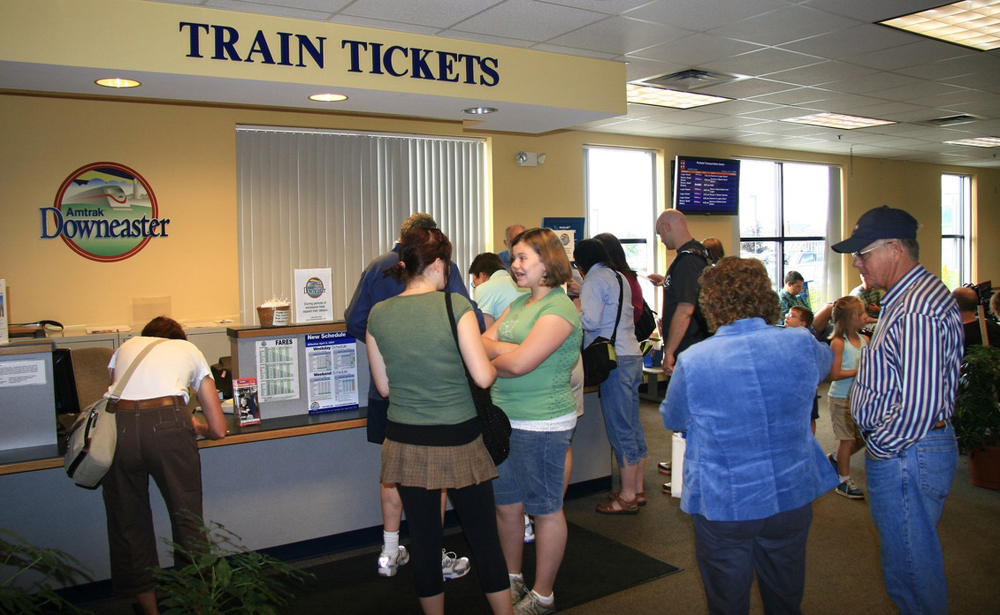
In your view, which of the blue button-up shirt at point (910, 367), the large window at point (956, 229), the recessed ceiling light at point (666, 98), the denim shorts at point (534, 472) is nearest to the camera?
the blue button-up shirt at point (910, 367)

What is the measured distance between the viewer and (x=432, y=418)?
265cm

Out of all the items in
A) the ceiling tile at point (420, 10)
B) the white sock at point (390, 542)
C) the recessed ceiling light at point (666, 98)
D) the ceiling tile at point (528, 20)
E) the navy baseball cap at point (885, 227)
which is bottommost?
the white sock at point (390, 542)

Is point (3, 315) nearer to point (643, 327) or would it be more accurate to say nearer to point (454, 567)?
point (454, 567)

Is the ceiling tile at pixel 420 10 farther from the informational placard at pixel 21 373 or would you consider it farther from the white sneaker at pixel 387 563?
the white sneaker at pixel 387 563

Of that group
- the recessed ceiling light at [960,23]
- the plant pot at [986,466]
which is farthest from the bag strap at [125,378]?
the plant pot at [986,466]

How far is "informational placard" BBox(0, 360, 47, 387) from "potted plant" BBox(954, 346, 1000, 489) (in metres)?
5.10

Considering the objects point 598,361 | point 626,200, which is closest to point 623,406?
point 598,361

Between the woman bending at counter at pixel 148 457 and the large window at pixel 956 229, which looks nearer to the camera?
the woman bending at counter at pixel 148 457

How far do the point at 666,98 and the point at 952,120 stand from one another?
3.84 meters

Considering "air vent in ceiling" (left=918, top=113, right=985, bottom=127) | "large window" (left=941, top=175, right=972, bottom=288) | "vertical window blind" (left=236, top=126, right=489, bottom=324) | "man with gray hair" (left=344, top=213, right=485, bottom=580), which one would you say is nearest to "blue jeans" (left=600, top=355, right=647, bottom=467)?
"man with gray hair" (left=344, top=213, right=485, bottom=580)

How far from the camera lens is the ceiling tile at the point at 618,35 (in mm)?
4680

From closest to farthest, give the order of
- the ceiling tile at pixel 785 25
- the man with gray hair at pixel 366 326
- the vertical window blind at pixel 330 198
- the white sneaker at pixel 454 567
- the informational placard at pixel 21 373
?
the informational placard at pixel 21 373, the man with gray hair at pixel 366 326, the white sneaker at pixel 454 567, the ceiling tile at pixel 785 25, the vertical window blind at pixel 330 198

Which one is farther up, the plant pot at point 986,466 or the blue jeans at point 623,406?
the blue jeans at point 623,406

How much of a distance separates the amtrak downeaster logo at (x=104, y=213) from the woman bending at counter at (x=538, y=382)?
382 cm
